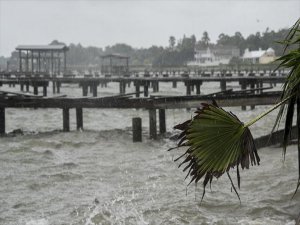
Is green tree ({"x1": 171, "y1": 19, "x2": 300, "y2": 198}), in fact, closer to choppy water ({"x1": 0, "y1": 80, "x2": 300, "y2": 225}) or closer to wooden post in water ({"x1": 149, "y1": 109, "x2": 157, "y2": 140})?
choppy water ({"x1": 0, "y1": 80, "x2": 300, "y2": 225})

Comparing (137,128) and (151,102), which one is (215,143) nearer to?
(151,102)

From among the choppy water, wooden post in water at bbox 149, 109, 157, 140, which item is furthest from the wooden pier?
the choppy water

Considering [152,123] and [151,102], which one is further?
[152,123]

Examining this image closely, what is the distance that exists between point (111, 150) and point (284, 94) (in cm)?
1117

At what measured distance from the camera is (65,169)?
11086mm

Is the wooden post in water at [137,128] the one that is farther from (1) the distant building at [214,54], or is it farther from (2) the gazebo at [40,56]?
(1) the distant building at [214,54]

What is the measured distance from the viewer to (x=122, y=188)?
902cm

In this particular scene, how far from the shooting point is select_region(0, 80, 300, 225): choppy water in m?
7.13

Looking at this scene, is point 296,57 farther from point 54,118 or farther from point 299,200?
point 54,118

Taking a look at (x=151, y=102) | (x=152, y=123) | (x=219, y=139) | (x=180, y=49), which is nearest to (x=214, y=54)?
(x=180, y=49)

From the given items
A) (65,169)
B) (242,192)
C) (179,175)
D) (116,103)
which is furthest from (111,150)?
(242,192)

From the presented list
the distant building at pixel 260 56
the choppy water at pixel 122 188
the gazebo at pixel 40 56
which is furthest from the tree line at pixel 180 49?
the choppy water at pixel 122 188

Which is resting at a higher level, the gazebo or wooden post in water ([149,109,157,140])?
the gazebo

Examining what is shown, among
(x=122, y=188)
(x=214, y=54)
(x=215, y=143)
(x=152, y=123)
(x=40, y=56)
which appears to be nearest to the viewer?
(x=215, y=143)
